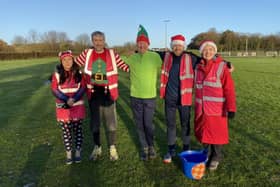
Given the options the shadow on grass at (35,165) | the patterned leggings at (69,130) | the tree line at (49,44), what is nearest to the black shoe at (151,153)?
the patterned leggings at (69,130)

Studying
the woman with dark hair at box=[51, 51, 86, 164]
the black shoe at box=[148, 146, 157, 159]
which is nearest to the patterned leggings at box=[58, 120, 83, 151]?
the woman with dark hair at box=[51, 51, 86, 164]

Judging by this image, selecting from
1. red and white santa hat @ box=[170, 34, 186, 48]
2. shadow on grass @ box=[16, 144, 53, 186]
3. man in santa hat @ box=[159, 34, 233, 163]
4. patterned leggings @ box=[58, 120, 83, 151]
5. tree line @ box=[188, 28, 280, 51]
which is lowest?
shadow on grass @ box=[16, 144, 53, 186]

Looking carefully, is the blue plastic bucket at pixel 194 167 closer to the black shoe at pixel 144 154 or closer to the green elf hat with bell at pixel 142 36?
the black shoe at pixel 144 154

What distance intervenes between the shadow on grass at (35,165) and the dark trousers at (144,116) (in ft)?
5.68

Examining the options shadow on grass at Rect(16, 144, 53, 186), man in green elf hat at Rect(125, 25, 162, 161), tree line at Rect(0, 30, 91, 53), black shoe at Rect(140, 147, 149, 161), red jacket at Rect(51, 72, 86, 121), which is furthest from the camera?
tree line at Rect(0, 30, 91, 53)

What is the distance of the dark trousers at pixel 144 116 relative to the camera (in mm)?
4418

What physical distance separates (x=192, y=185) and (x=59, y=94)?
2.44 m

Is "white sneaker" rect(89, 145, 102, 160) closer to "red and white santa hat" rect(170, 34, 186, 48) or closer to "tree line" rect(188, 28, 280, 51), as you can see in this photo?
"red and white santa hat" rect(170, 34, 186, 48)

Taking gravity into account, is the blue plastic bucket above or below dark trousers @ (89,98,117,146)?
below

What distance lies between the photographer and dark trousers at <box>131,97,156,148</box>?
4418mm

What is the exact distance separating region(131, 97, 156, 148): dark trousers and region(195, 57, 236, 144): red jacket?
80 centimetres

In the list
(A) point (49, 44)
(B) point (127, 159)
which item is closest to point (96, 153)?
(B) point (127, 159)

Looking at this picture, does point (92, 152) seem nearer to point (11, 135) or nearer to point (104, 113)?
point (104, 113)

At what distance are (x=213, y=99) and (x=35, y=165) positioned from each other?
3.13 metres
